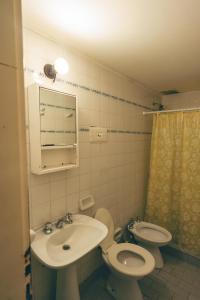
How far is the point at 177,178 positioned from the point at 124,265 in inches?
53.1

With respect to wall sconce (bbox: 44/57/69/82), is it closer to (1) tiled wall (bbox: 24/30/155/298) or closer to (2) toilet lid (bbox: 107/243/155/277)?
(1) tiled wall (bbox: 24/30/155/298)

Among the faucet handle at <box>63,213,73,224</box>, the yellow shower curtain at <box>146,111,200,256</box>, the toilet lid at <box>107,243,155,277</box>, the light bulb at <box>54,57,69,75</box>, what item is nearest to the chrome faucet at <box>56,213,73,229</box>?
the faucet handle at <box>63,213,73,224</box>

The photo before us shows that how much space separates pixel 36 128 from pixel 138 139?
1.70m

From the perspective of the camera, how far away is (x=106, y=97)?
1.99 metres

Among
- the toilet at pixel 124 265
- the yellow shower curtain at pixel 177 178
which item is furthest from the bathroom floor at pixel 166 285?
the yellow shower curtain at pixel 177 178

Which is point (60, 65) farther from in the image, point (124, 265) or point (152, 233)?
point (152, 233)

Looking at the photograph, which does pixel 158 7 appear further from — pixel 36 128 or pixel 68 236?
pixel 68 236

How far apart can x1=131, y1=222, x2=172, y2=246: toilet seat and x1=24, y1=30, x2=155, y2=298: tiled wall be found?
0.20 metres

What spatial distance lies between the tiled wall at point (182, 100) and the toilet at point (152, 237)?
6.66ft

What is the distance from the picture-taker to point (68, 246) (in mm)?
1438

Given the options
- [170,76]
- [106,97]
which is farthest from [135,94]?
[106,97]

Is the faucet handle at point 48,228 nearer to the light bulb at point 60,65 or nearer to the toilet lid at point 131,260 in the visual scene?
the toilet lid at point 131,260

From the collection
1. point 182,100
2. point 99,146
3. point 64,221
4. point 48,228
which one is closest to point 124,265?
point 64,221

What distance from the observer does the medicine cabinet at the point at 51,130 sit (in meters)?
1.28
